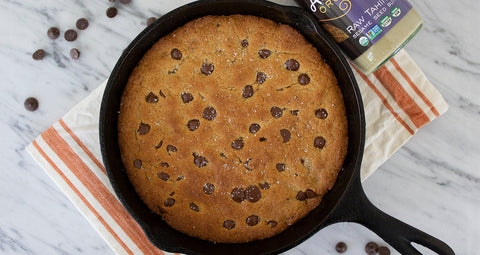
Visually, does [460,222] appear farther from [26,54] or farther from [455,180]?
[26,54]

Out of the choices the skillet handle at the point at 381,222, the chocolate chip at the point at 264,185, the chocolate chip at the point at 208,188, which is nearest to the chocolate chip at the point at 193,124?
the chocolate chip at the point at 208,188

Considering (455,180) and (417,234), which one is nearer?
(417,234)

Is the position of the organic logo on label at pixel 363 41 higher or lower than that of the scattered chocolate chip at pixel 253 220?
higher

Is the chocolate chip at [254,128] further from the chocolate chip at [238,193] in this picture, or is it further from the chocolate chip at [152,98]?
the chocolate chip at [152,98]

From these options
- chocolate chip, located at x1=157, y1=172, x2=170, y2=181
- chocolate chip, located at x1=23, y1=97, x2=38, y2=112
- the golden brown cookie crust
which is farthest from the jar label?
chocolate chip, located at x1=23, y1=97, x2=38, y2=112

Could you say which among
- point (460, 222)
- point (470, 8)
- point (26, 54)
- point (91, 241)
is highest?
point (470, 8)

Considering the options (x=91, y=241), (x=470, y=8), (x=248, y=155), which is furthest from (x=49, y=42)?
(x=470, y=8)

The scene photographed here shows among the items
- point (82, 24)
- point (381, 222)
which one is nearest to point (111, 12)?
point (82, 24)
